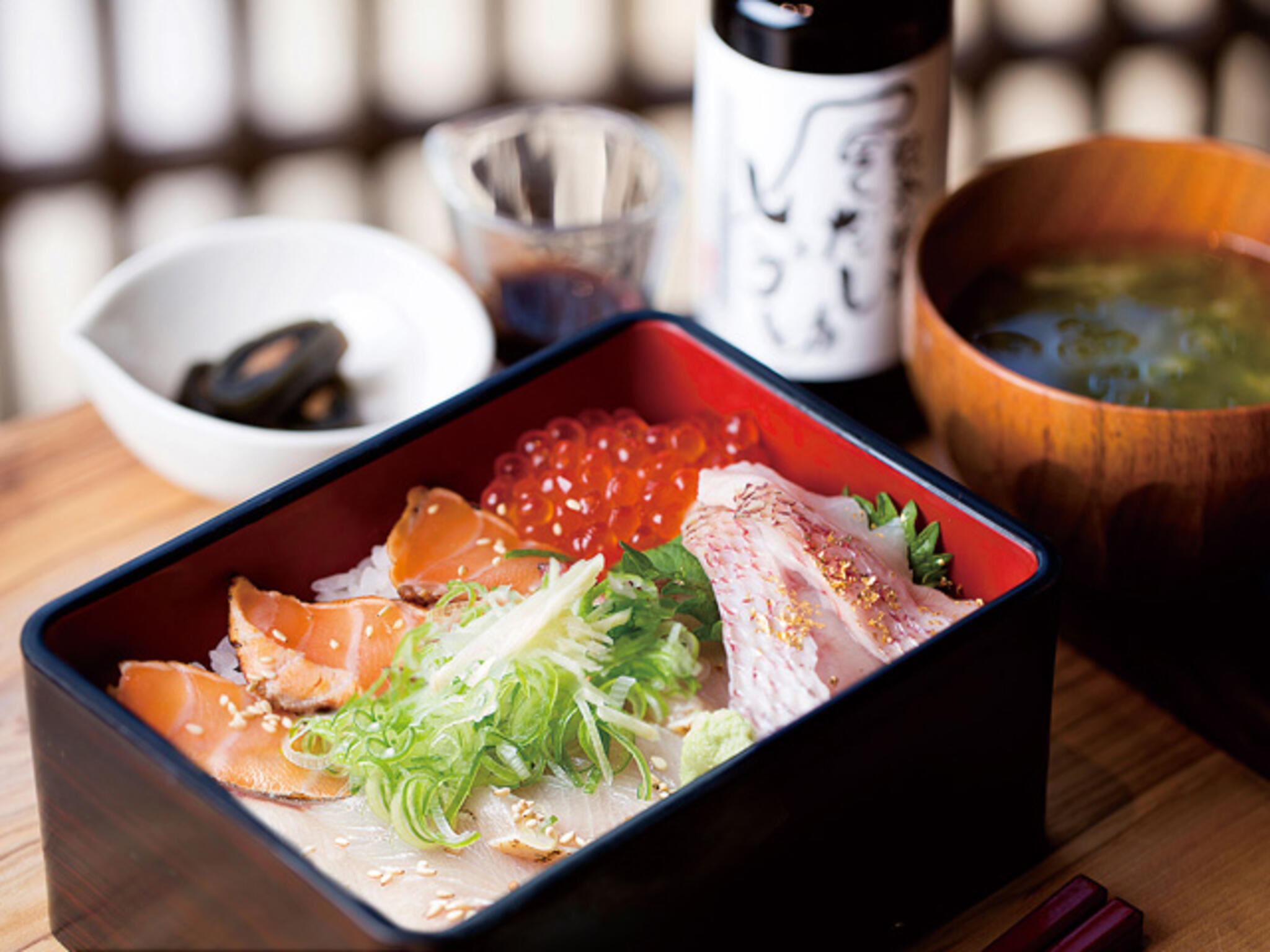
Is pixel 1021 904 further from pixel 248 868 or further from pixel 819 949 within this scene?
pixel 248 868

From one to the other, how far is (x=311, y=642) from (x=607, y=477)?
251mm

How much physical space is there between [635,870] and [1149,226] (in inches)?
34.7

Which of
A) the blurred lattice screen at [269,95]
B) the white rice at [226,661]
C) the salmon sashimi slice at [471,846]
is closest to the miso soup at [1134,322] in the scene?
the salmon sashimi slice at [471,846]

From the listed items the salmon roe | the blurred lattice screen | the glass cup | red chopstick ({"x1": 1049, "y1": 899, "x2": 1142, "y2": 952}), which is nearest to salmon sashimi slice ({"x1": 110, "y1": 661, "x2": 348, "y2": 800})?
the salmon roe

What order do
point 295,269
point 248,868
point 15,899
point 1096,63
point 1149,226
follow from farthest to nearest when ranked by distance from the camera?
1. point 1096,63
2. point 295,269
3. point 1149,226
4. point 15,899
5. point 248,868

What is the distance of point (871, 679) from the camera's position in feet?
3.15

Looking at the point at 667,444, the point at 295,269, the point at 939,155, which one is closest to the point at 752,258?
the point at 939,155

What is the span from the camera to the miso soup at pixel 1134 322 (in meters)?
1.36

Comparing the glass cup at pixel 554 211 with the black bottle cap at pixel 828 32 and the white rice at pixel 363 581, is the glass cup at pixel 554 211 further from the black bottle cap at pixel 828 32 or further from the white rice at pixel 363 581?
the white rice at pixel 363 581

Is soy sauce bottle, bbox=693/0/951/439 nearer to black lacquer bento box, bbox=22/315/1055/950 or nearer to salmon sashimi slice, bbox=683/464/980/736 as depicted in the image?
black lacquer bento box, bbox=22/315/1055/950

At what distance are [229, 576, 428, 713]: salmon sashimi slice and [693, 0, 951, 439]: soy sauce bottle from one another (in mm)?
513

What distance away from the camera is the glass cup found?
164cm

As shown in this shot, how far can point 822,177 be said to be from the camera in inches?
57.4

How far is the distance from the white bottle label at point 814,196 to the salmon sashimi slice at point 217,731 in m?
0.65
